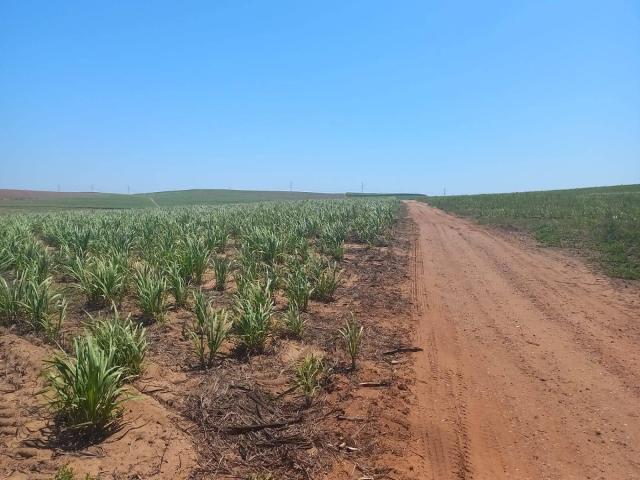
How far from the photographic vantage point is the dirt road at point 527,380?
371cm

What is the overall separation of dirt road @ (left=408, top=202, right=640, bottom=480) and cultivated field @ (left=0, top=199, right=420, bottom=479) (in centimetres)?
49

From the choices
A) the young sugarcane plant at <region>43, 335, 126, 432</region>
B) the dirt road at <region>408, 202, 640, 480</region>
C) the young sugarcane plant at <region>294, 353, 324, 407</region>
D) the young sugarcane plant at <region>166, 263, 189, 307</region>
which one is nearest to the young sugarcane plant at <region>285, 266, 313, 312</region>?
the young sugarcane plant at <region>166, 263, 189, 307</region>

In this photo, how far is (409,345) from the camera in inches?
243

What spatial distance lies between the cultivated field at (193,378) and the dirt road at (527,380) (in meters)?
0.49

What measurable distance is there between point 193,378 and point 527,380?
12.8 ft

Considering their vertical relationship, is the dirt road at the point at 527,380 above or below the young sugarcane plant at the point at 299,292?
below

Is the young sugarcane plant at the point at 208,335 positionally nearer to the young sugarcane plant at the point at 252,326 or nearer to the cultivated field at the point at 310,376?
the cultivated field at the point at 310,376

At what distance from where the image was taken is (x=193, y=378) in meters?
4.94

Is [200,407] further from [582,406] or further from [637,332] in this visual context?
[637,332]

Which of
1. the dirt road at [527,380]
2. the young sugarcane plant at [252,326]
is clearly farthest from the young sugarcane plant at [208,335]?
the dirt road at [527,380]

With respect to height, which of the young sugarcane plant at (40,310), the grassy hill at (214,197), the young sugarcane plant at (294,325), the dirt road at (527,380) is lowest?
the dirt road at (527,380)

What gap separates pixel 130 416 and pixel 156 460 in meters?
0.69

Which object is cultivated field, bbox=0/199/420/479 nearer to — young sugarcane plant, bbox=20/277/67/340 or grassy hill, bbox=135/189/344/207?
young sugarcane plant, bbox=20/277/67/340

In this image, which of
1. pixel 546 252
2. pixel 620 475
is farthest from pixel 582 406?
pixel 546 252
